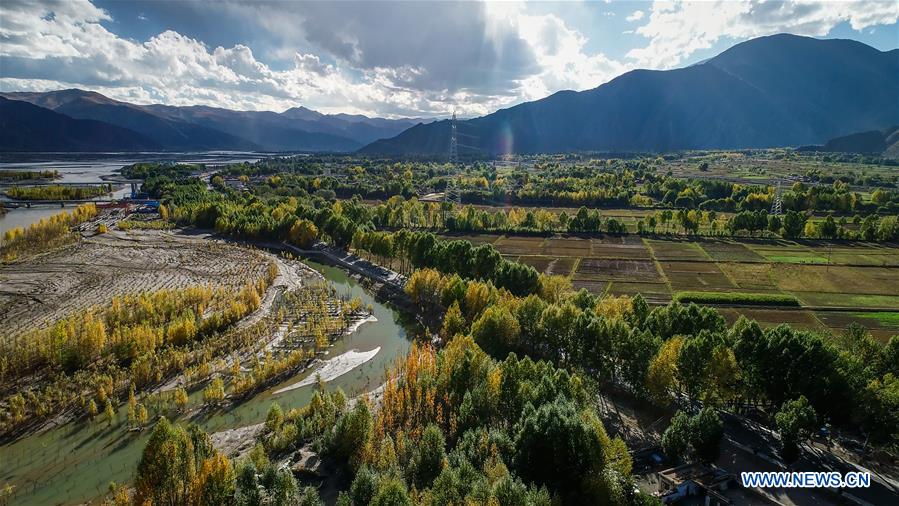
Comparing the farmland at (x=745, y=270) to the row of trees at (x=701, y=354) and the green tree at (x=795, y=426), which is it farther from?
the green tree at (x=795, y=426)

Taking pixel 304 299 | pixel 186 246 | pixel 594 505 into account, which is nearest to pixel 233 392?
pixel 304 299

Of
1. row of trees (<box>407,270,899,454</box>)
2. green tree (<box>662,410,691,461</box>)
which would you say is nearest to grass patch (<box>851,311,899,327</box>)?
row of trees (<box>407,270,899,454</box>)

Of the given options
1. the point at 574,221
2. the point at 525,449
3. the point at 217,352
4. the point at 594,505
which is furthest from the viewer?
the point at 574,221

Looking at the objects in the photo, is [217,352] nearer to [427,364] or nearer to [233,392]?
[233,392]

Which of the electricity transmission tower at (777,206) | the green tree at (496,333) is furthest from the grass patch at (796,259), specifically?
the green tree at (496,333)

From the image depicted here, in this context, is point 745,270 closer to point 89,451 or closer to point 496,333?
point 496,333

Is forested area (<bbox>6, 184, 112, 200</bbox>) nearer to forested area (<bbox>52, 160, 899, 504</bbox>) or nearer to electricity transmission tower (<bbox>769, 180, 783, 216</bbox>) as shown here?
forested area (<bbox>52, 160, 899, 504</bbox>)
